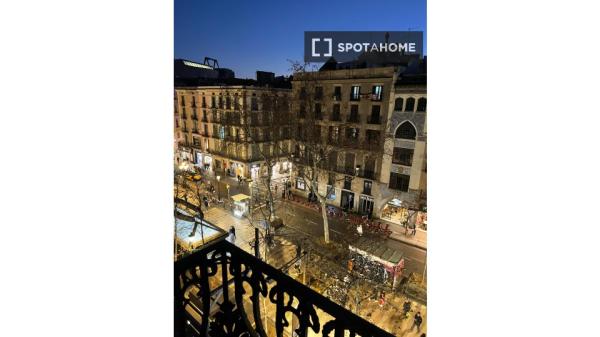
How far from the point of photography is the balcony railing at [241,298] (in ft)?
2.70

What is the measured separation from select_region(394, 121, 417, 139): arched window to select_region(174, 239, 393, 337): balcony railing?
27.2ft

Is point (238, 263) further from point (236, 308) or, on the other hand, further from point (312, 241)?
point (312, 241)

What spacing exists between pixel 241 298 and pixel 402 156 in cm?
853

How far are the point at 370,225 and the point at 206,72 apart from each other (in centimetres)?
1178

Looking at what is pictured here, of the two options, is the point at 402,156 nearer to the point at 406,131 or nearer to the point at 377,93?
the point at 406,131

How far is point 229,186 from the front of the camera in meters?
13.6

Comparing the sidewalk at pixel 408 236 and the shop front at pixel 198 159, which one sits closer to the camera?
the sidewalk at pixel 408 236

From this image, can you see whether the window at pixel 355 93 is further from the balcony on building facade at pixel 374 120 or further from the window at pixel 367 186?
the window at pixel 367 186

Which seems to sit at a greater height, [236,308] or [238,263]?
[238,263]

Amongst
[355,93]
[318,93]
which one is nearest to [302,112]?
[318,93]

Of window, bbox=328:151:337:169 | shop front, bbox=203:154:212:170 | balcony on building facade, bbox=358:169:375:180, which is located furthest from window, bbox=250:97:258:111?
balcony on building facade, bbox=358:169:375:180

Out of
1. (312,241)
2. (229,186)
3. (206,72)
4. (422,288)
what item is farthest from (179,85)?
(422,288)

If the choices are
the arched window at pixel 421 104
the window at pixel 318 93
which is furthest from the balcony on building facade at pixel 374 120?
the window at pixel 318 93

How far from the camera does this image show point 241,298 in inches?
46.4
